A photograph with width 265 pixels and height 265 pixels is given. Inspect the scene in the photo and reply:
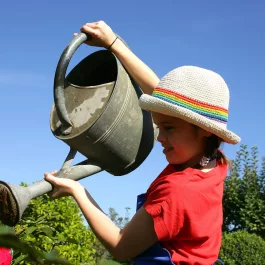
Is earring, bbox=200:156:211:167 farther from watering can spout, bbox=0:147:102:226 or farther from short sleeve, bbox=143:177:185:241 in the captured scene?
watering can spout, bbox=0:147:102:226

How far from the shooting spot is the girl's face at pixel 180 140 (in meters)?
2.11

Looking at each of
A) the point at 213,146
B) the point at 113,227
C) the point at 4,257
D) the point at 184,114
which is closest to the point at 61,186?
the point at 113,227

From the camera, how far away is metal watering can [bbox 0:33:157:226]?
2104 mm

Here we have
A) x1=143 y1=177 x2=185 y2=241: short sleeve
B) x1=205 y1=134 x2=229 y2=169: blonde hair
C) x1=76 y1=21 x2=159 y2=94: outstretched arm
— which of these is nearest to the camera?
x1=143 y1=177 x2=185 y2=241: short sleeve

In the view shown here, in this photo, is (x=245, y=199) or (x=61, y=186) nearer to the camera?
(x=61, y=186)

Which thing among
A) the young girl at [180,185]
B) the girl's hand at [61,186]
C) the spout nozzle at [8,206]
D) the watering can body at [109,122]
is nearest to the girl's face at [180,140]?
the young girl at [180,185]

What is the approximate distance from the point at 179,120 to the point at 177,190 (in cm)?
29

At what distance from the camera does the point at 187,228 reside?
6.61 ft

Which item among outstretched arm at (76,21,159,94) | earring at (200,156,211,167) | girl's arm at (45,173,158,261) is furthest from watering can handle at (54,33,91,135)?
earring at (200,156,211,167)

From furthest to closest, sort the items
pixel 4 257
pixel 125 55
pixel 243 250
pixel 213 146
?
pixel 243 250
pixel 125 55
pixel 213 146
pixel 4 257

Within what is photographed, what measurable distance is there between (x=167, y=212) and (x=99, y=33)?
0.78 m

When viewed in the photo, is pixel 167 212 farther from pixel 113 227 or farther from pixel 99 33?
pixel 99 33

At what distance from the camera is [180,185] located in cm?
201

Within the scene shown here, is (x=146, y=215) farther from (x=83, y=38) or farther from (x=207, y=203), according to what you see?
(x=83, y=38)
